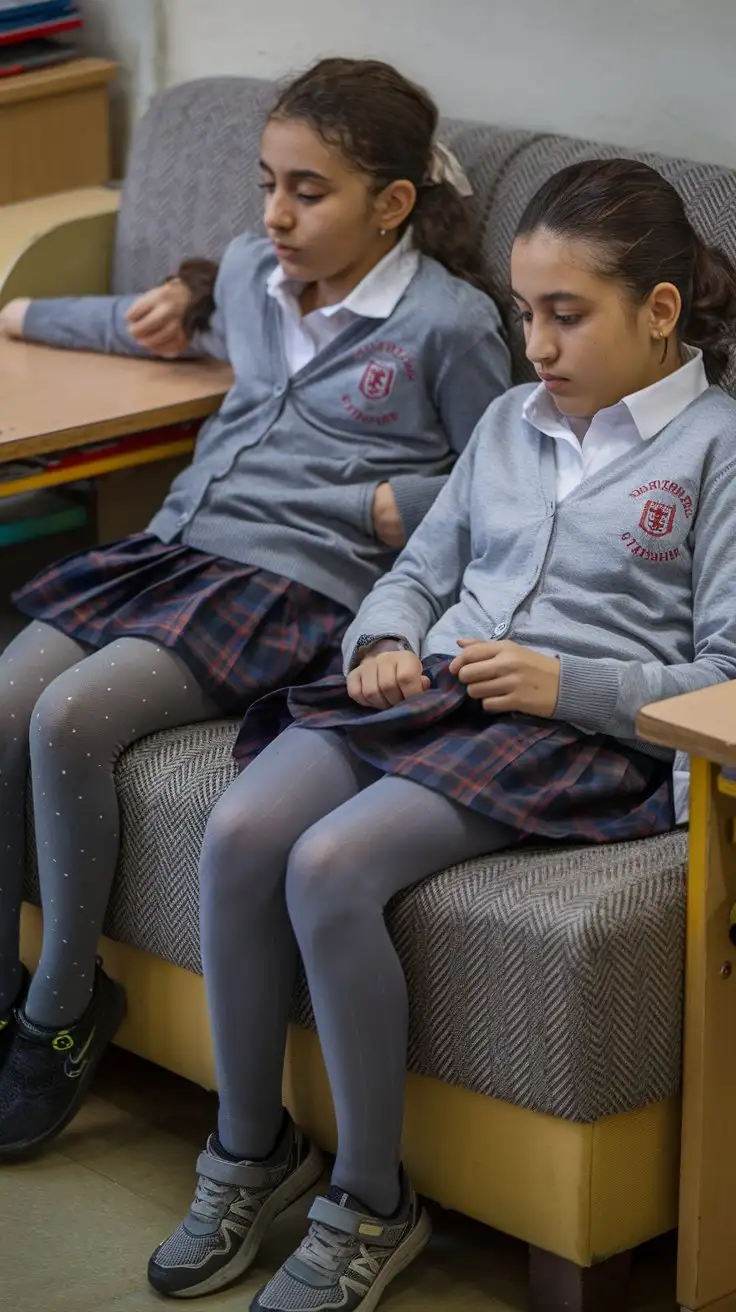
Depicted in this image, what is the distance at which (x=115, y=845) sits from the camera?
1947 mm

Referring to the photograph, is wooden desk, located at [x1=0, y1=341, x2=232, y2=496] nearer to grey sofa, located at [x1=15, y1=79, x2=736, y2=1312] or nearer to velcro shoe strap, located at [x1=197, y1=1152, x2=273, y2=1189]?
grey sofa, located at [x1=15, y1=79, x2=736, y2=1312]

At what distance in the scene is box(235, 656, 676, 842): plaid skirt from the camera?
1.72 meters

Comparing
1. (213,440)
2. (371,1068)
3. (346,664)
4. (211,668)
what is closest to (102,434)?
(213,440)

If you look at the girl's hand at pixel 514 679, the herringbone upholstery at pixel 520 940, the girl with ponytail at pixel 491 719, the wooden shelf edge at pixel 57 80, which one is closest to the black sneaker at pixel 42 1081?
the herringbone upholstery at pixel 520 940

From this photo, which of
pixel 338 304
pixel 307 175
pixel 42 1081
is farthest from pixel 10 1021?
pixel 307 175

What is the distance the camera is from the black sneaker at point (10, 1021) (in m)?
2.02

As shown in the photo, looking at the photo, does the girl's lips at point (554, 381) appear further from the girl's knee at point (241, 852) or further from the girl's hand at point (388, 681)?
the girl's knee at point (241, 852)

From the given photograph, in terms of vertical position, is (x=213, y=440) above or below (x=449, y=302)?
below

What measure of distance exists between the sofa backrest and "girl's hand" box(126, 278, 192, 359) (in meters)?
0.13

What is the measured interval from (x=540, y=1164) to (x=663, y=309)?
0.77 metres

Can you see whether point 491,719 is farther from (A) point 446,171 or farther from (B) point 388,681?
(A) point 446,171

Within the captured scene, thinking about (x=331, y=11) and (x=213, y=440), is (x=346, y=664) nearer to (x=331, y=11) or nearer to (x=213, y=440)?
(x=213, y=440)

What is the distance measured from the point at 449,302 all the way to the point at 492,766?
0.62m

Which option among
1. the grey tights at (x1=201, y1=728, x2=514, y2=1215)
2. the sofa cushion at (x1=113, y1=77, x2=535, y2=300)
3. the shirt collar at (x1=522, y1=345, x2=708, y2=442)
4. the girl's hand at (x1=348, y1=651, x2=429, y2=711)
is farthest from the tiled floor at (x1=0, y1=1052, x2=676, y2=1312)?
the sofa cushion at (x1=113, y1=77, x2=535, y2=300)
